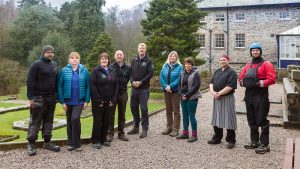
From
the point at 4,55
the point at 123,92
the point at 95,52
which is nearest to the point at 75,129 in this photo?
the point at 123,92

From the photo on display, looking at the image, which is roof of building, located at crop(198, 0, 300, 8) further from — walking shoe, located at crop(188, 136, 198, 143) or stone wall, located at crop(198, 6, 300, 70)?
walking shoe, located at crop(188, 136, 198, 143)

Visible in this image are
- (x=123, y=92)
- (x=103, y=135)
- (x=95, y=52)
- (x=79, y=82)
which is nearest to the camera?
(x=79, y=82)

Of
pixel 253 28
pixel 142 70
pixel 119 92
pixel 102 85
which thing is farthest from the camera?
pixel 253 28

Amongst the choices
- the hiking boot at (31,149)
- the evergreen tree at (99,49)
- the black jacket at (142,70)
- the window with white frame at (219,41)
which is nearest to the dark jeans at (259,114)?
the black jacket at (142,70)

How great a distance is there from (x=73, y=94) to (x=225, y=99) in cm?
302

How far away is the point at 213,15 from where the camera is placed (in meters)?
33.5

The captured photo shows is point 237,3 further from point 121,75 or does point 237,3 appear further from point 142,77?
point 121,75

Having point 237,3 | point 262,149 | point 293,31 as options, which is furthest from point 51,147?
point 237,3

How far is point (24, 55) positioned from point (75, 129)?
2672 centimetres

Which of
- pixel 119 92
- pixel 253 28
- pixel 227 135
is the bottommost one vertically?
pixel 227 135

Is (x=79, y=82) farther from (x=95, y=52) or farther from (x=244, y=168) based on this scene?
(x=95, y=52)

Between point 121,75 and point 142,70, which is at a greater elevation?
point 142,70

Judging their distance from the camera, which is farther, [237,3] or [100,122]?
[237,3]

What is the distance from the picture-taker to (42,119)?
653 cm
